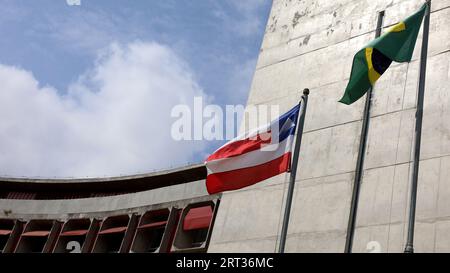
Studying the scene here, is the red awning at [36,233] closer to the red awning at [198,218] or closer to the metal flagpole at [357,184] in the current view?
the red awning at [198,218]

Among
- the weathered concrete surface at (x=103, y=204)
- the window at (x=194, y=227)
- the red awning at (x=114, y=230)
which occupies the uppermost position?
the weathered concrete surface at (x=103, y=204)

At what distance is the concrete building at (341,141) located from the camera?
40.9ft

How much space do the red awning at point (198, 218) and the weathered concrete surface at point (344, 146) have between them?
34.6 ft

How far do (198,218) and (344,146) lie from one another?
14.4 meters

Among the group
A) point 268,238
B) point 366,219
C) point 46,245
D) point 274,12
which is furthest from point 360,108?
point 46,245

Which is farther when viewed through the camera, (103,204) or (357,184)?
(103,204)

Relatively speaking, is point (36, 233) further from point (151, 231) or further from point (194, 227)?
point (194, 227)

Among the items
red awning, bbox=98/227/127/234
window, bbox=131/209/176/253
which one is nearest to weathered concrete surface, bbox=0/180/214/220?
window, bbox=131/209/176/253

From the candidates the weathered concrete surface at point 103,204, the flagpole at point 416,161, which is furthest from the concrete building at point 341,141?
the weathered concrete surface at point 103,204

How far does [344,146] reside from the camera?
47.4 ft

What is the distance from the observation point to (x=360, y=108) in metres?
14.8

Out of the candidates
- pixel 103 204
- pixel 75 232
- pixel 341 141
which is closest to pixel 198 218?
pixel 103 204
